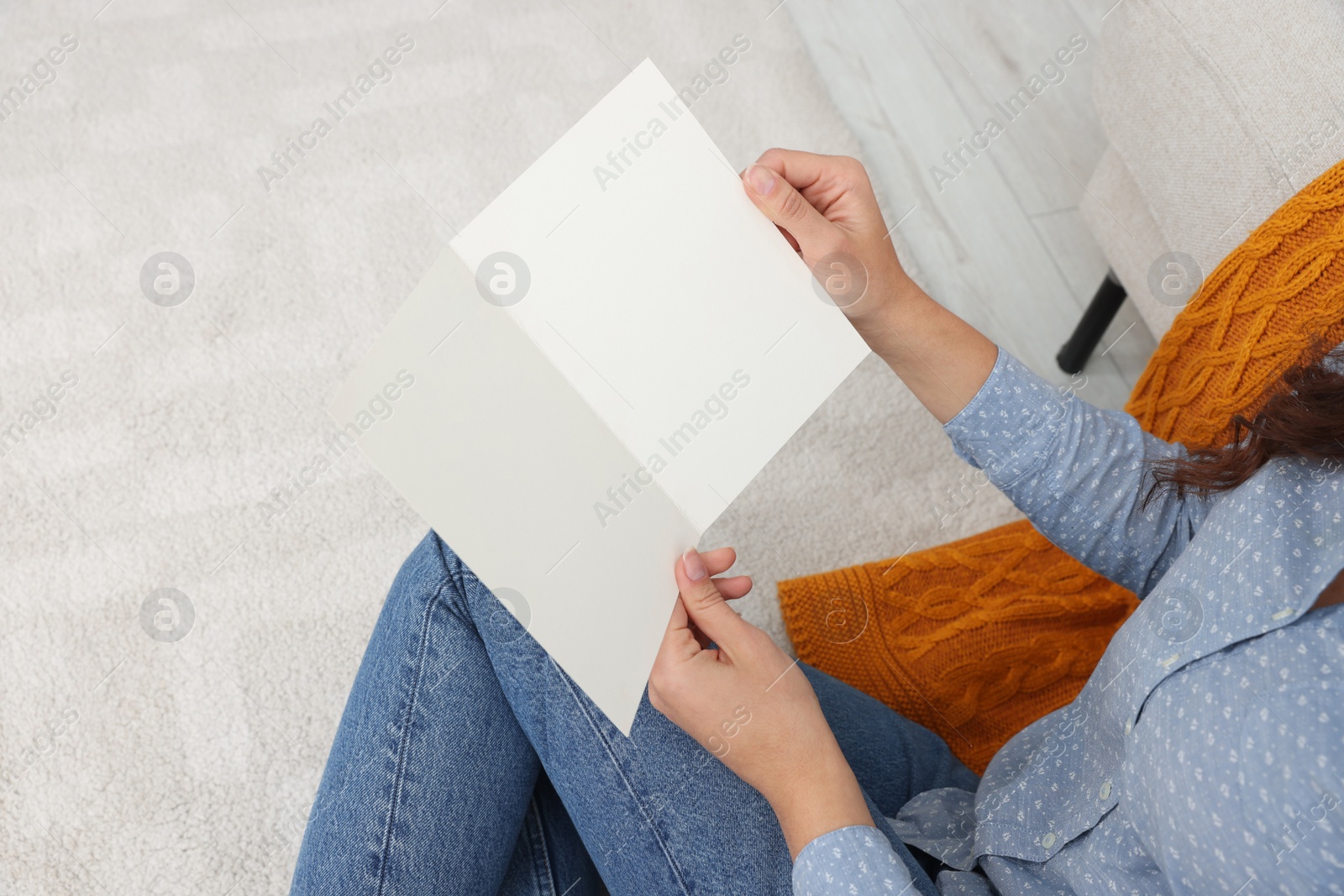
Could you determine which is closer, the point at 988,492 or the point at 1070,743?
the point at 1070,743

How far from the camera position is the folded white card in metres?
0.47

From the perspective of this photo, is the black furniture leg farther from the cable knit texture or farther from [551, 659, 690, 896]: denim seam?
[551, 659, 690, 896]: denim seam

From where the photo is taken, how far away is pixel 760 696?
53 cm

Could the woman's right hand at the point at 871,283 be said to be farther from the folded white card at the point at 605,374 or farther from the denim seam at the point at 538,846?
the denim seam at the point at 538,846

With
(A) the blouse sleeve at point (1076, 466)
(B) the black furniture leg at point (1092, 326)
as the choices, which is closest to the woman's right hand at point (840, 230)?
(A) the blouse sleeve at point (1076, 466)

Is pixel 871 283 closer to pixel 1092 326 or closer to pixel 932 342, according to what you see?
pixel 932 342

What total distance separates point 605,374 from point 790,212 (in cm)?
16

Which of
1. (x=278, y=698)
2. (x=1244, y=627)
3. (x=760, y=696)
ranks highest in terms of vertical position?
(x=278, y=698)

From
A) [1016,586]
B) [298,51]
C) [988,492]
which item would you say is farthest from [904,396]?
[298,51]

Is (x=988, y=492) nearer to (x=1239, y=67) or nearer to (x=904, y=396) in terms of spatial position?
(x=904, y=396)

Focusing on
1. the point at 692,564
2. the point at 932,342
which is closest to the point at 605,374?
the point at 692,564

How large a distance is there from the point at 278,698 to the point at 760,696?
0.61m

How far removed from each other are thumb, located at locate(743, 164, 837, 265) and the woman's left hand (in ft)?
0.69

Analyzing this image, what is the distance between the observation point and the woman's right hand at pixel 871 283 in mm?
557
